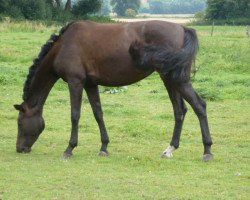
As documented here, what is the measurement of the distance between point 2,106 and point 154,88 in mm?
5321

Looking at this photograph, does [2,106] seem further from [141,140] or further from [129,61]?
[129,61]

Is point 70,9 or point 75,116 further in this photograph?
point 70,9

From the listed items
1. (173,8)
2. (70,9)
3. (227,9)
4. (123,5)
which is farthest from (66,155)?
(173,8)

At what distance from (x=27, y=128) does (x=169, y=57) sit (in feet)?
8.66

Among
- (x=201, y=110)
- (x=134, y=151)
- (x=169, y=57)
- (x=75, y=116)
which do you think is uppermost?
(x=169, y=57)

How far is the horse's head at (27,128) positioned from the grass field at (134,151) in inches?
7.8

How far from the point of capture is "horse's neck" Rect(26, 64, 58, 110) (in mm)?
10578

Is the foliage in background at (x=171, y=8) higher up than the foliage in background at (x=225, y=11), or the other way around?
the foliage in background at (x=225, y=11)

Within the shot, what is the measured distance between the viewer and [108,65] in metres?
10.3

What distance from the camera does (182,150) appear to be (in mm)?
11008

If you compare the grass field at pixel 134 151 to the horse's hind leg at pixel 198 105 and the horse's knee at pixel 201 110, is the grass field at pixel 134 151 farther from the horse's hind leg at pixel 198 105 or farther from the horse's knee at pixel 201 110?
the horse's knee at pixel 201 110

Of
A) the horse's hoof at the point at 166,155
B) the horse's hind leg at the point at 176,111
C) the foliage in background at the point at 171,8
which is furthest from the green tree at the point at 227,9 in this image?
the horse's hoof at the point at 166,155

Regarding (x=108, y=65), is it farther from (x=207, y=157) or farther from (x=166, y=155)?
(x=207, y=157)

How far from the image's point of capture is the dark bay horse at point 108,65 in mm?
9969
